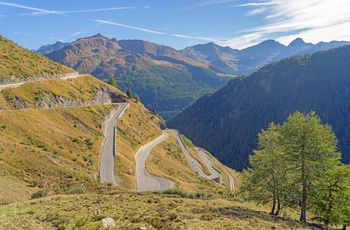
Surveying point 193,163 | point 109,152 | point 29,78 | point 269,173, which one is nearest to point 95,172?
point 109,152

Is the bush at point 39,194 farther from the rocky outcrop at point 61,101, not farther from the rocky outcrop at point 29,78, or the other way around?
the rocky outcrop at point 29,78

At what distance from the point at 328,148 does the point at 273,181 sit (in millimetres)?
6225

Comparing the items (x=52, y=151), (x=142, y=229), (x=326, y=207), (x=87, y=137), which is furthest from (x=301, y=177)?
(x=87, y=137)

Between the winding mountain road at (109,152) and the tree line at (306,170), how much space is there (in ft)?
80.1

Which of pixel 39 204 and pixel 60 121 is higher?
pixel 60 121

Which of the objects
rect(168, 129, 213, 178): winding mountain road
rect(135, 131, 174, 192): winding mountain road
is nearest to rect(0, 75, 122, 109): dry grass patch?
rect(135, 131, 174, 192): winding mountain road

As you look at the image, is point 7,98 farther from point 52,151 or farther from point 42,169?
point 42,169

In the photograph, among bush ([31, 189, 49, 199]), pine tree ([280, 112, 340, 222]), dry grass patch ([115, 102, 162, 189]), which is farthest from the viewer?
dry grass patch ([115, 102, 162, 189])

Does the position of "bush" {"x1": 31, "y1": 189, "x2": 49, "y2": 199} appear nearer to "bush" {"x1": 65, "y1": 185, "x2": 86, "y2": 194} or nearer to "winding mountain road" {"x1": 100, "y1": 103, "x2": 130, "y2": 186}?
"bush" {"x1": 65, "y1": 185, "x2": 86, "y2": 194}

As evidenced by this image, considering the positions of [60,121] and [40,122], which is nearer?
[40,122]

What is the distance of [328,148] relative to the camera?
25.4 metres

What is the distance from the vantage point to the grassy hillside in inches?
2318

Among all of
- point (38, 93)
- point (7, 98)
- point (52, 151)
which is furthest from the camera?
point (38, 93)

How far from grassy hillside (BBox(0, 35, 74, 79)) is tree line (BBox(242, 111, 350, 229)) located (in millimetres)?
54366
